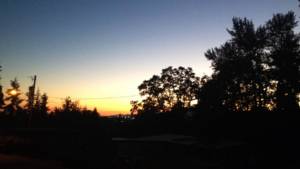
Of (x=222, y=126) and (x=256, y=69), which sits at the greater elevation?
(x=256, y=69)

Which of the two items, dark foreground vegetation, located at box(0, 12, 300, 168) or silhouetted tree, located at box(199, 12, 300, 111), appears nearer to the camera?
dark foreground vegetation, located at box(0, 12, 300, 168)

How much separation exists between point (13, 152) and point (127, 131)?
22.9m

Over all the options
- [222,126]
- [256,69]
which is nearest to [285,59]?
[256,69]

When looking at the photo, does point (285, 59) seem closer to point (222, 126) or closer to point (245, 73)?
point (245, 73)

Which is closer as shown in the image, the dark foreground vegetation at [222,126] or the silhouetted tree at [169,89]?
the dark foreground vegetation at [222,126]

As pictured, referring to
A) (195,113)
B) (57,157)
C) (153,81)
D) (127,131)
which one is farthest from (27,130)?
(153,81)

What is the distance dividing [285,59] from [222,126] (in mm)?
14197

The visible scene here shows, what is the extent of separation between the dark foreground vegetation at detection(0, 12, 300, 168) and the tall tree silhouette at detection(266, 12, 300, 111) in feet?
0.46

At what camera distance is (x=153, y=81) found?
64.9 m

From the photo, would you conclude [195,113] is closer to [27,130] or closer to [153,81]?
[153,81]

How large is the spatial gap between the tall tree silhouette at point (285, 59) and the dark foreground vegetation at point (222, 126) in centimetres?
14

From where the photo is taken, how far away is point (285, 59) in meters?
45.8

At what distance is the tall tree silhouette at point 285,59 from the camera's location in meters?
45.4

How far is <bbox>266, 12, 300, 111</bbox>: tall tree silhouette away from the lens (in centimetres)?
4541
